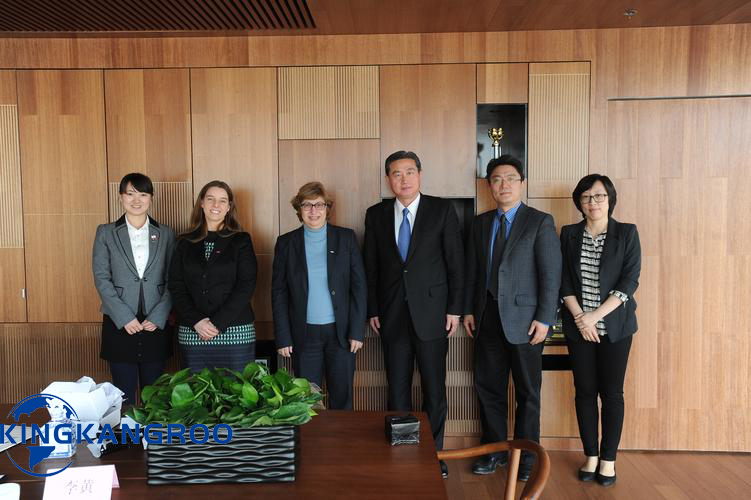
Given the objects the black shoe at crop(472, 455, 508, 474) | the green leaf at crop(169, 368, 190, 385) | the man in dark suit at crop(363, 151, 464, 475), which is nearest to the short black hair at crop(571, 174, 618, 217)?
the man in dark suit at crop(363, 151, 464, 475)

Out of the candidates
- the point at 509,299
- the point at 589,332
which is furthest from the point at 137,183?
the point at 589,332

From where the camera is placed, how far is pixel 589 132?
390cm

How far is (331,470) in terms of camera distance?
1609 mm

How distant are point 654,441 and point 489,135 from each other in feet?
8.28

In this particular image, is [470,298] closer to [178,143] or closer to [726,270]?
[726,270]

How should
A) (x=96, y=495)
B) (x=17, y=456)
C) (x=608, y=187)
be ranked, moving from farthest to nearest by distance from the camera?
(x=608, y=187)
(x=17, y=456)
(x=96, y=495)

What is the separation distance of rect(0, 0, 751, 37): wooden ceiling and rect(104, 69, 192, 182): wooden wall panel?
323 millimetres

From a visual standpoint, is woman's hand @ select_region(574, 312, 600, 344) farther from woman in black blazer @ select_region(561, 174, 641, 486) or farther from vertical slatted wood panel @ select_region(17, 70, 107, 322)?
vertical slatted wood panel @ select_region(17, 70, 107, 322)

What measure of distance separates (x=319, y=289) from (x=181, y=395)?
2.00 metres

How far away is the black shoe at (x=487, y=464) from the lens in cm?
354

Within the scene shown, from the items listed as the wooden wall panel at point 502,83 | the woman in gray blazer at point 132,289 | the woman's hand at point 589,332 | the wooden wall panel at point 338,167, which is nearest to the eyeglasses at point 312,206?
the wooden wall panel at point 338,167

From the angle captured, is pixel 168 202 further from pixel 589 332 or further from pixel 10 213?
pixel 589 332

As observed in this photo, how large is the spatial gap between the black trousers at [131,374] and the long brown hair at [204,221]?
0.88 m

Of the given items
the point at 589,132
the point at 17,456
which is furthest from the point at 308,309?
the point at 589,132
